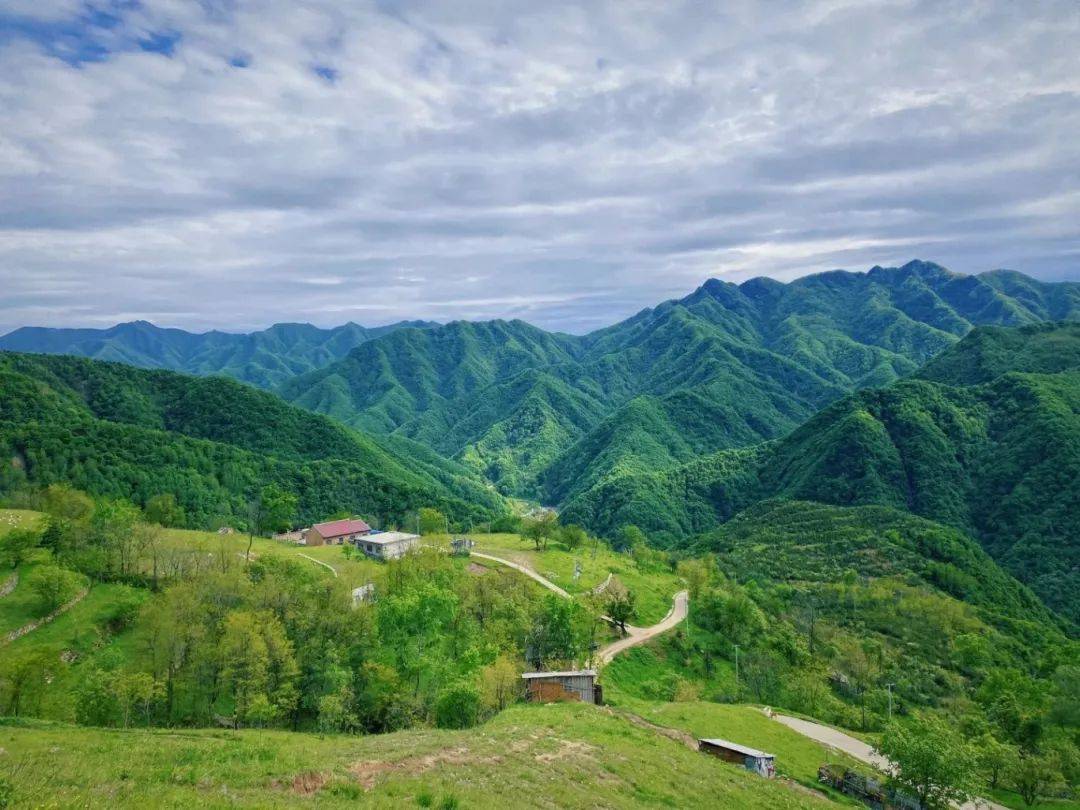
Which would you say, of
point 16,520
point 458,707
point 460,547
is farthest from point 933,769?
point 16,520

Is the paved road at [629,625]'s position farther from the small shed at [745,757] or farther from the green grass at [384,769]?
the green grass at [384,769]

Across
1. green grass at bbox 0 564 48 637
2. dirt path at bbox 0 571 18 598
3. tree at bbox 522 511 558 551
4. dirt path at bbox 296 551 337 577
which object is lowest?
tree at bbox 522 511 558 551

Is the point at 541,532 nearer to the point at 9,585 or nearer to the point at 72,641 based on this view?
the point at 72,641

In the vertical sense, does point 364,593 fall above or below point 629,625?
above

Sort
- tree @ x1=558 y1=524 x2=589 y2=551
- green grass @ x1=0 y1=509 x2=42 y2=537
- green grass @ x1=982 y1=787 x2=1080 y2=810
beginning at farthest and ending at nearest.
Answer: tree @ x1=558 y1=524 x2=589 y2=551
green grass @ x1=0 y1=509 x2=42 y2=537
green grass @ x1=982 y1=787 x2=1080 y2=810

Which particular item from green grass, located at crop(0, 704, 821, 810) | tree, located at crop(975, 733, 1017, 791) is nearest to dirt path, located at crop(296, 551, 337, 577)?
green grass, located at crop(0, 704, 821, 810)

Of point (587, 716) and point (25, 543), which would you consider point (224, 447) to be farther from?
point (587, 716)

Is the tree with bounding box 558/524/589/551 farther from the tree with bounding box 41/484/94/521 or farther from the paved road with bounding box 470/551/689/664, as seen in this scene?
the tree with bounding box 41/484/94/521

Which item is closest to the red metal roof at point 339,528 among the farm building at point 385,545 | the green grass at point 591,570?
the farm building at point 385,545

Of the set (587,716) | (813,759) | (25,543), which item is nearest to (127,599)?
(25,543)
